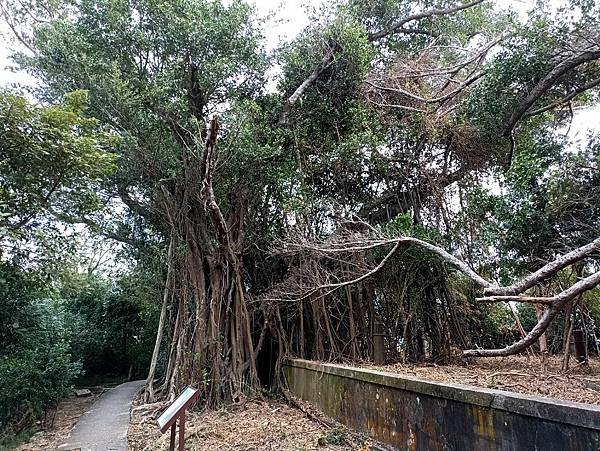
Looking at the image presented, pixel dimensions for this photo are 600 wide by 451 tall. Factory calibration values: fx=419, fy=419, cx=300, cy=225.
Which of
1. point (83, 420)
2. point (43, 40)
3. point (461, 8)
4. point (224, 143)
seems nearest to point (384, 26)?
point (461, 8)

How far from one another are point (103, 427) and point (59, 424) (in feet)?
4.23

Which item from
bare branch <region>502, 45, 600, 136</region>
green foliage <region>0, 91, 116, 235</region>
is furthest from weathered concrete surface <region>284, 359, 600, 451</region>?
green foliage <region>0, 91, 116, 235</region>

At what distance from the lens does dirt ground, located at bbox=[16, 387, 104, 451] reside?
5.11 m

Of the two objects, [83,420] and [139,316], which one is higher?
[139,316]

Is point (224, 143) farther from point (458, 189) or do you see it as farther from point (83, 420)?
point (83, 420)

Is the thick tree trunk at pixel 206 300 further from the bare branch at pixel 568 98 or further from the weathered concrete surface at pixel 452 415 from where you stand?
the bare branch at pixel 568 98

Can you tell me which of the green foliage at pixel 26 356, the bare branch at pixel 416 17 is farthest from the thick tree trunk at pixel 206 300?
the bare branch at pixel 416 17

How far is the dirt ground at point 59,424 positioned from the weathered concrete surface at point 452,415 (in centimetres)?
350

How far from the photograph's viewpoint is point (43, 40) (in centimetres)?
617

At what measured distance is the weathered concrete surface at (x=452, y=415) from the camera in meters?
2.13

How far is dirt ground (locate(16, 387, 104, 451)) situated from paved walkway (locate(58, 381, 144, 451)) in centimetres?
15

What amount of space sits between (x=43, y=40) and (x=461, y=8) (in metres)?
7.80

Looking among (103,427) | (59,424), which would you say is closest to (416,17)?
(103,427)

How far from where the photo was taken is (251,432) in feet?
15.3
